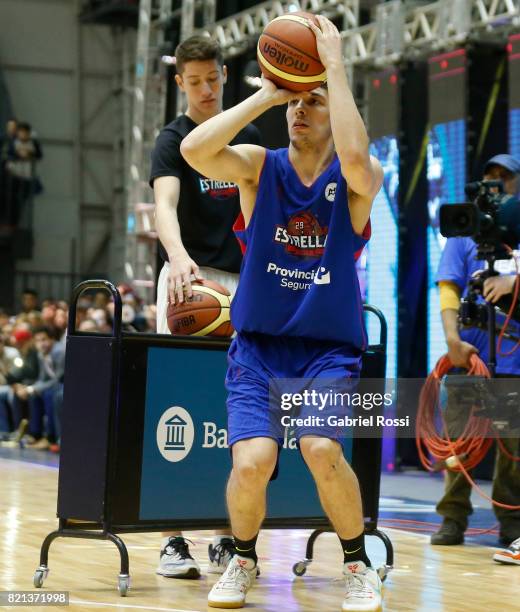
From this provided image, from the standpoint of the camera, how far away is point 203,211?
217 inches

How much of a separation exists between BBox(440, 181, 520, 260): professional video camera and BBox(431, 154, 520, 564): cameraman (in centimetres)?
30

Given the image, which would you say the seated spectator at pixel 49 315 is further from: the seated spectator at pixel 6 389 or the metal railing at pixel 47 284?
the metal railing at pixel 47 284

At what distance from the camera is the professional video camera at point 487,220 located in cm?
616

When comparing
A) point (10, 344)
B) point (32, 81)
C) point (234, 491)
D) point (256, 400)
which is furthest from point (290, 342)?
point (32, 81)

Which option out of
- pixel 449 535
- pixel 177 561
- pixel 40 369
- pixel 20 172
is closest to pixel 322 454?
pixel 177 561

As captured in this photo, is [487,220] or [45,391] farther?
[45,391]

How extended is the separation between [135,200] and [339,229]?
46.6 feet

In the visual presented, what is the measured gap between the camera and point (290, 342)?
439 centimetres

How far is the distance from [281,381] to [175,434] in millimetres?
1020

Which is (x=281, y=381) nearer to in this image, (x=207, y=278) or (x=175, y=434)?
(x=175, y=434)

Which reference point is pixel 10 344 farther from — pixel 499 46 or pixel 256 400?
pixel 256 400

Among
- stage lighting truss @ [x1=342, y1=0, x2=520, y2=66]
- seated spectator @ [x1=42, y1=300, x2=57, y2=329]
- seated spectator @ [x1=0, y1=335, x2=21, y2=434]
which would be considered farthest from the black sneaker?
seated spectator @ [x1=0, y1=335, x2=21, y2=434]

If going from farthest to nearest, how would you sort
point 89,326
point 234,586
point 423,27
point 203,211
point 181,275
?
point 89,326
point 423,27
point 203,211
point 181,275
point 234,586

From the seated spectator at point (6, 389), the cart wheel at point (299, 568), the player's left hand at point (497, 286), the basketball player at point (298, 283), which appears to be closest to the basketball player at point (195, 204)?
the cart wheel at point (299, 568)
